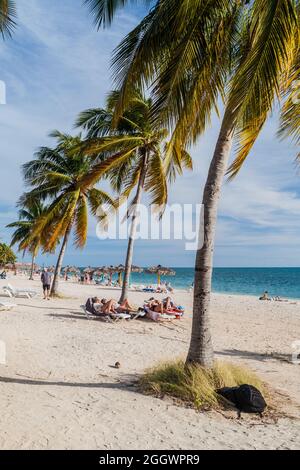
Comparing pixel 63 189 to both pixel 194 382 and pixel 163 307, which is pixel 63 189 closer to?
pixel 163 307

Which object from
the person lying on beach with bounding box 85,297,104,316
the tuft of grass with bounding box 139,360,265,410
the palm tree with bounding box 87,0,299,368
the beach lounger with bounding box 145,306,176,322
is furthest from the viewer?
the beach lounger with bounding box 145,306,176,322

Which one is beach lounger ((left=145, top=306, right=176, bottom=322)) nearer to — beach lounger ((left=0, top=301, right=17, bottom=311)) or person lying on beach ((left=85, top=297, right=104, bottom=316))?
person lying on beach ((left=85, top=297, right=104, bottom=316))

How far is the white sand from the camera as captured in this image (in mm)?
3801

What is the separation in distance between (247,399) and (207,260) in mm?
1940

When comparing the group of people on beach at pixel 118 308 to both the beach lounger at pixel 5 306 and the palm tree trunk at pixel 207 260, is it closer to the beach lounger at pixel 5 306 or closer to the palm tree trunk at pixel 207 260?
the beach lounger at pixel 5 306

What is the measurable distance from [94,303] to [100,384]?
265 inches

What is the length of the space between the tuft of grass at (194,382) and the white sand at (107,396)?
0.26 m

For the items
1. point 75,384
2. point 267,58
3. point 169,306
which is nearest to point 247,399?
point 75,384

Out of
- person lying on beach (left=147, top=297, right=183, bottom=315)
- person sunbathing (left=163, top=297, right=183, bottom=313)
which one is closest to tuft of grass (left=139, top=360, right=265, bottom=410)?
person lying on beach (left=147, top=297, right=183, bottom=315)

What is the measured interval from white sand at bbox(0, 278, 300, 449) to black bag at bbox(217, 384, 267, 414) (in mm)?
168

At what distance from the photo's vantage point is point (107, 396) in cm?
501

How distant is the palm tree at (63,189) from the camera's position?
55.6ft

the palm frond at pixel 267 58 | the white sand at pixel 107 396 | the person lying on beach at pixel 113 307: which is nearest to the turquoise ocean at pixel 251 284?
the person lying on beach at pixel 113 307
